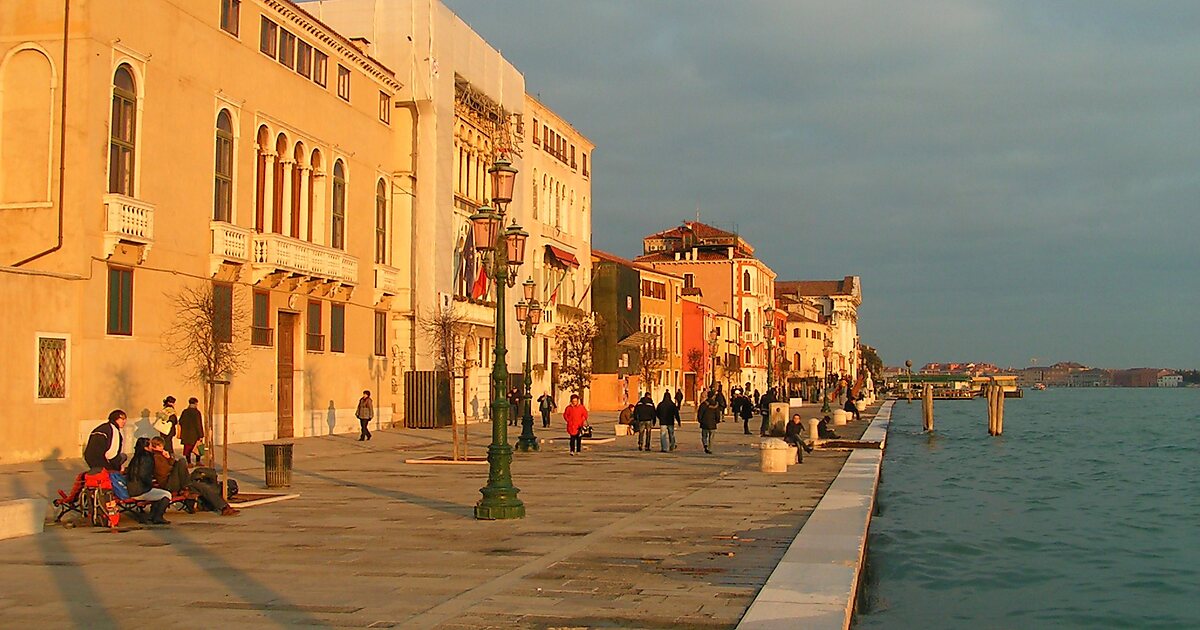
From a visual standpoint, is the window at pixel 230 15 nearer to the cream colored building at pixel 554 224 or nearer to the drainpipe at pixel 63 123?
the drainpipe at pixel 63 123

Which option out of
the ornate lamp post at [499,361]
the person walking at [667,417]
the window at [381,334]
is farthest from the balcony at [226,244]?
the ornate lamp post at [499,361]

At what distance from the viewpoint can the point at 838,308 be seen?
183 metres

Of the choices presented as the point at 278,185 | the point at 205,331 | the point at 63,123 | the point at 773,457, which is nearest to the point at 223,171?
the point at 278,185

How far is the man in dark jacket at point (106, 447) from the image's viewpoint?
14.4 metres

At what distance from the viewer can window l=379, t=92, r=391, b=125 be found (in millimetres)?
42594

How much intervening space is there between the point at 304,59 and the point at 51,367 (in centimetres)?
1509

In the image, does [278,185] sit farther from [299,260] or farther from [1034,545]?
[1034,545]

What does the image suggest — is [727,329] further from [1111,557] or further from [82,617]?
[82,617]

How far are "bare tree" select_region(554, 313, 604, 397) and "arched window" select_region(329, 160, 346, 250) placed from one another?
22.8m

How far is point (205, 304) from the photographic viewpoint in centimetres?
2350

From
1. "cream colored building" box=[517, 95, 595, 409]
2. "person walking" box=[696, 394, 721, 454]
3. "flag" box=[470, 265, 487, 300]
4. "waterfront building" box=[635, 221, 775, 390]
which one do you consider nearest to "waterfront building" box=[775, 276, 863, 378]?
"waterfront building" box=[635, 221, 775, 390]

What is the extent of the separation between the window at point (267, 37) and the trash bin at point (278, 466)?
17.2m

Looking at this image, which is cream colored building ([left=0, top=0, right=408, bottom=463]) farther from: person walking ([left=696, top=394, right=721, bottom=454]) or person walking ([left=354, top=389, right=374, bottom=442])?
person walking ([left=696, top=394, right=721, bottom=454])

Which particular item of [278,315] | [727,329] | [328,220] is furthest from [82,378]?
[727,329]
